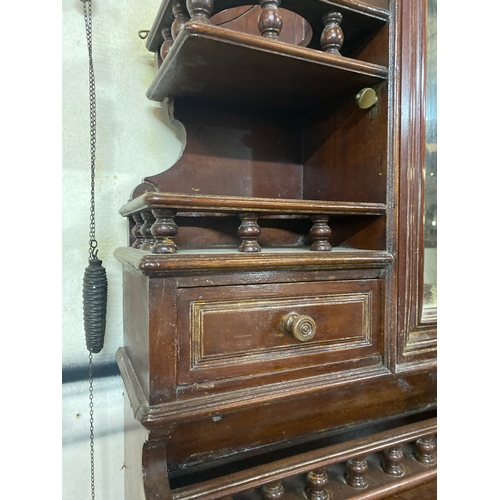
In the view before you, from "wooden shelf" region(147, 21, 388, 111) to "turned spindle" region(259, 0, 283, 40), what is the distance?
1.0 inches

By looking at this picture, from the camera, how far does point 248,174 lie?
87 cm

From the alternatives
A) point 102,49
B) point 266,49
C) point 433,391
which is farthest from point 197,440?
point 102,49

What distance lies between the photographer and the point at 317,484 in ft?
1.98

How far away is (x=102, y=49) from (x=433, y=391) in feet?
3.68

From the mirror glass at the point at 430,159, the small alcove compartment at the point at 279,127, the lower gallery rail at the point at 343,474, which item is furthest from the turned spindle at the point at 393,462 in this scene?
the small alcove compartment at the point at 279,127

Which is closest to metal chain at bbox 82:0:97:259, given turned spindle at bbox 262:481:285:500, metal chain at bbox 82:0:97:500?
metal chain at bbox 82:0:97:500

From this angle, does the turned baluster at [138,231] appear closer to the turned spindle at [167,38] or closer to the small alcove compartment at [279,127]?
the small alcove compartment at [279,127]

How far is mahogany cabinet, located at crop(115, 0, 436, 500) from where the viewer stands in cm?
51

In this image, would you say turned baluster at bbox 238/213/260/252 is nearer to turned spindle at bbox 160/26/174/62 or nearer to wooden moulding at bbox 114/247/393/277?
wooden moulding at bbox 114/247/393/277

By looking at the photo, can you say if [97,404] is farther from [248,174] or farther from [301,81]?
[301,81]

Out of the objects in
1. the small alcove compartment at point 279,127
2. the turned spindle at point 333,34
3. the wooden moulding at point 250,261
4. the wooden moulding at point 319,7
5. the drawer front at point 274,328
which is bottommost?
the drawer front at point 274,328

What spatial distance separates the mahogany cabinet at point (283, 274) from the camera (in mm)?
506
